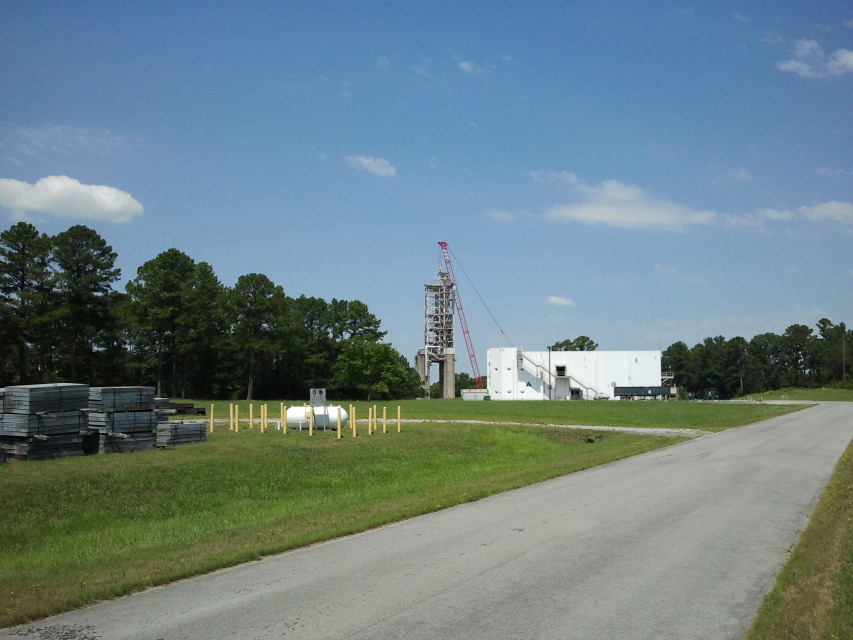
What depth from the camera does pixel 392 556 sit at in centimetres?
1064

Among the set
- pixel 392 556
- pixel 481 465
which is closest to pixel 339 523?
pixel 392 556

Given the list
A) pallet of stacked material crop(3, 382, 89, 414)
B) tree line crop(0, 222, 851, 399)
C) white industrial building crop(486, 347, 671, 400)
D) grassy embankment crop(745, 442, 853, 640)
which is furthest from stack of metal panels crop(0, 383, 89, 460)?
white industrial building crop(486, 347, 671, 400)

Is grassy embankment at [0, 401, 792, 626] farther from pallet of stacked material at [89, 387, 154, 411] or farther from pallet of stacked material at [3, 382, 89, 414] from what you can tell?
pallet of stacked material at [89, 387, 154, 411]

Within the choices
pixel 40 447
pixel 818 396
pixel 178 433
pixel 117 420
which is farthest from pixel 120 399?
pixel 818 396

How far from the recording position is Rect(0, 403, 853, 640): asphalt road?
735cm

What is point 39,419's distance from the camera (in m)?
20.2

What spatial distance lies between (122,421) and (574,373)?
297 ft

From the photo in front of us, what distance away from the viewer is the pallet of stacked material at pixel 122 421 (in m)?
22.2

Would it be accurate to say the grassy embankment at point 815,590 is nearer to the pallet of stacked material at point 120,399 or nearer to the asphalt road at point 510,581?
the asphalt road at point 510,581

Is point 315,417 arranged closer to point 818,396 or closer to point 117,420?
point 117,420

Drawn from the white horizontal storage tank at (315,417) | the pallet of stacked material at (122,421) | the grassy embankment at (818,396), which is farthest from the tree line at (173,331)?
the grassy embankment at (818,396)

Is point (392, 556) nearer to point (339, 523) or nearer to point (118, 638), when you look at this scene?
point (339, 523)

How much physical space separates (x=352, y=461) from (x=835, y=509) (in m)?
15.1

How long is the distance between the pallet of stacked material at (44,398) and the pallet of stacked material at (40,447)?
81 cm
